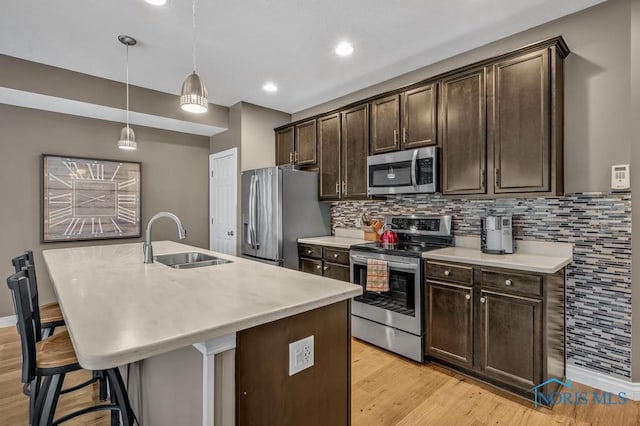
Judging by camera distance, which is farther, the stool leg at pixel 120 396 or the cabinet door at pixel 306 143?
→ the cabinet door at pixel 306 143

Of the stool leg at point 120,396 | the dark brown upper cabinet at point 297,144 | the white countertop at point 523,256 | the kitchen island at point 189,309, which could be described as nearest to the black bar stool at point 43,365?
the stool leg at point 120,396

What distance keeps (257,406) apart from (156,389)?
0.60 meters

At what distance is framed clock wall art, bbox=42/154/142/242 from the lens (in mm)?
3809

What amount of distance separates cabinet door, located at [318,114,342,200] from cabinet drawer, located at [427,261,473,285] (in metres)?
1.54

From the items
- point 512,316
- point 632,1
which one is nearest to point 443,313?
point 512,316

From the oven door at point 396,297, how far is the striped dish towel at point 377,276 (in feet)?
0.17

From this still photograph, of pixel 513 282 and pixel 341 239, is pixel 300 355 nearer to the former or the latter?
pixel 513 282

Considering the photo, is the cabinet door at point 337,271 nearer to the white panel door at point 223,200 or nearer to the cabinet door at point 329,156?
the cabinet door at point 329,156

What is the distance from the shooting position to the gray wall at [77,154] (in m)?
3.59

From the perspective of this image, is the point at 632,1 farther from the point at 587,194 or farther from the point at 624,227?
the point at 624,227

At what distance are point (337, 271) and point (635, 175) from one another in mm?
2451

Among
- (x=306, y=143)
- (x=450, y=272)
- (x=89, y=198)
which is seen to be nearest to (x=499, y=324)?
(x=450, y=272)

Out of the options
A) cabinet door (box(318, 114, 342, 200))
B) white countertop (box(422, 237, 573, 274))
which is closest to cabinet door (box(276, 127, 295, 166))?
cabinet door (box(318, 114, 342, 200))

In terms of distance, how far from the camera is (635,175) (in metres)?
2.21
